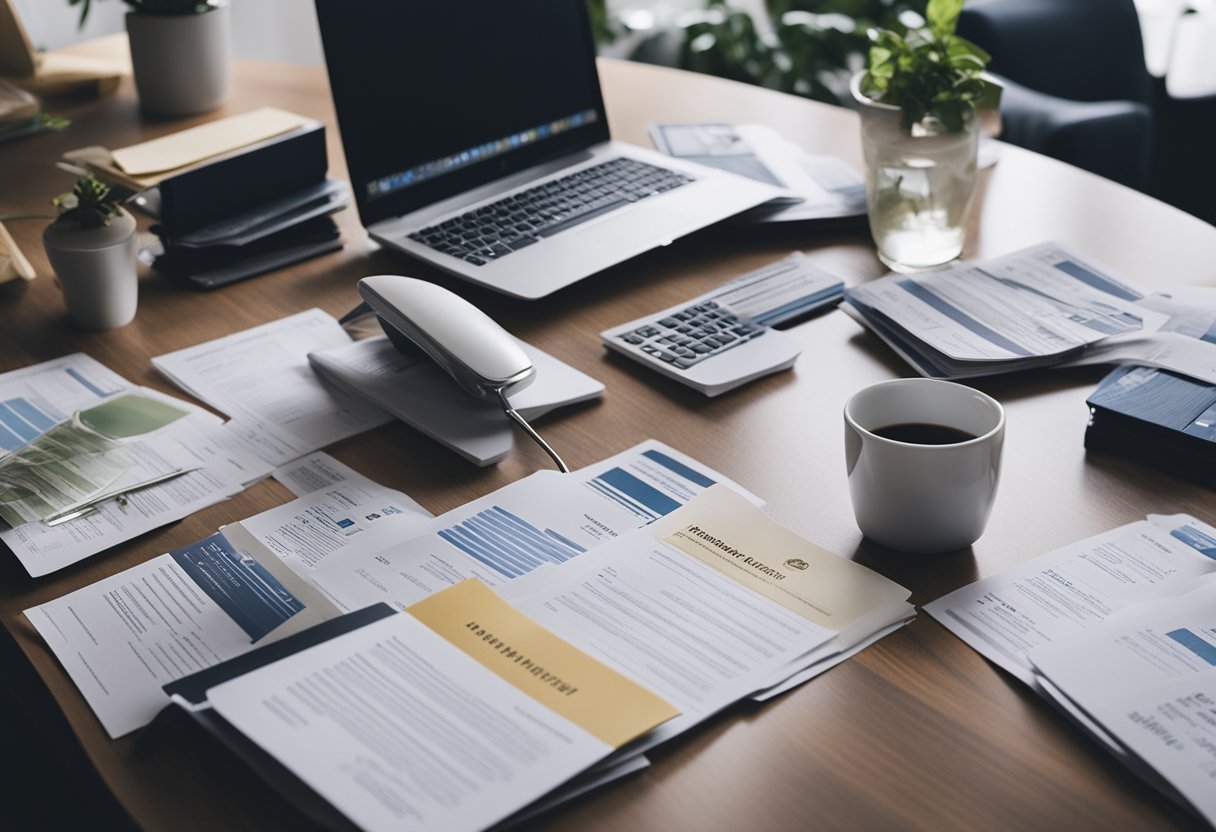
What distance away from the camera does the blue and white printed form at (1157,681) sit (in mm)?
686

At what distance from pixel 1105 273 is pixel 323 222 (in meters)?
0.93

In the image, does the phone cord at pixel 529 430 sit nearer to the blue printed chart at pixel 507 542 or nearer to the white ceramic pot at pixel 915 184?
the blue printed chart at pixel 507 542

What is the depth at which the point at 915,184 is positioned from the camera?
127 centimetres

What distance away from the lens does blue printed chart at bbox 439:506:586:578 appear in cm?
88

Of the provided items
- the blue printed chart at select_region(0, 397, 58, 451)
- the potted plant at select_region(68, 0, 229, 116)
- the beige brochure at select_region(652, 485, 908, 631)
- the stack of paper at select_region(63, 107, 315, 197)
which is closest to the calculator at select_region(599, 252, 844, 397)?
the beige brochure at select_region(652, 485, 908, 631)

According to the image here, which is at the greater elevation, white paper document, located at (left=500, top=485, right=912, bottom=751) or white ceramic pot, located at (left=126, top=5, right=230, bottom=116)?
white ceramic pot, located at (left=126, top=5, right=230, bottom=116)

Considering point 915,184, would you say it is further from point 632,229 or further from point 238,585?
point 238,585

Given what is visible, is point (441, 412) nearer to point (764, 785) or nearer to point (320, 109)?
point (764, 785)

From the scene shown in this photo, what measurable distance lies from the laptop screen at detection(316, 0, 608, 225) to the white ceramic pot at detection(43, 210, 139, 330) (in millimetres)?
263

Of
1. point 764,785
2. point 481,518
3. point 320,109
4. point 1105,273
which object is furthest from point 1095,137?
point 764,785

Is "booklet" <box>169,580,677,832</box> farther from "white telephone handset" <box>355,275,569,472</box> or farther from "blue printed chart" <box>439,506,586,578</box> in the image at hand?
"white telephone handset" <box>355,275,569,472</box>

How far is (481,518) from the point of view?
0.93 m

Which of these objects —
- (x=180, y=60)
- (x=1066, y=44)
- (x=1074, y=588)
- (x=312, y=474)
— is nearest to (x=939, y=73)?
(x=1074, y=588)

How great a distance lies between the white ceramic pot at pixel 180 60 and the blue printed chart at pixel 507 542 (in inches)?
47.2
